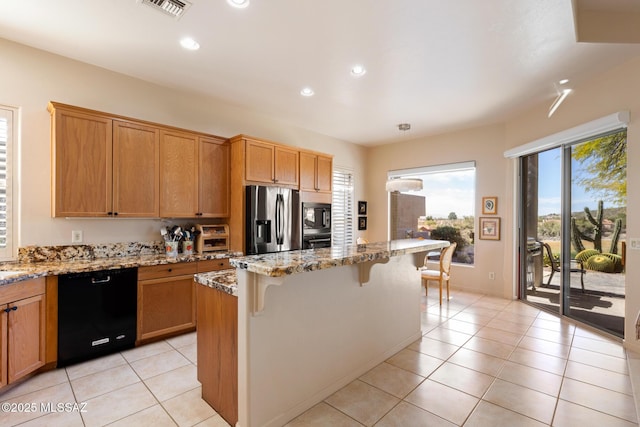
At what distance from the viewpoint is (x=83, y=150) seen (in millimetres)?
2869

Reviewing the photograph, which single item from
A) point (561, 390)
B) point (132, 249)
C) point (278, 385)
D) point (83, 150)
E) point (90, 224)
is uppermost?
point (83, 150)

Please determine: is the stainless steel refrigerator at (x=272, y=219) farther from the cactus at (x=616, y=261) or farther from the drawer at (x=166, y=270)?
the cactus at (x=616, y=261)

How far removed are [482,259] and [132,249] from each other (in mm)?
5258

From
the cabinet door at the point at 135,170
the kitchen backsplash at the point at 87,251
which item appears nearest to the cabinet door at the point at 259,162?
the cabinet door at the point at 135,170

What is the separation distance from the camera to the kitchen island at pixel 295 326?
1.69m

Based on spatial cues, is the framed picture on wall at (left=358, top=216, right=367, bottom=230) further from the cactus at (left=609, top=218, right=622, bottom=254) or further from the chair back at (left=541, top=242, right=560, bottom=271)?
the cactus at (left=609, top=218, right=622, bottom=254)

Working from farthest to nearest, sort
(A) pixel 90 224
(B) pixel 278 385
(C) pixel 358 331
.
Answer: (A) pixel 90 224 < (C) pixel 358 331 < (B) pixel 278 385

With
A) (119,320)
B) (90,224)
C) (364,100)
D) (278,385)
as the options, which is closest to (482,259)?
(364,100)

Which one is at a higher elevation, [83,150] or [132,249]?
[83,150]

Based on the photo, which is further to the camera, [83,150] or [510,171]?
[510,171]

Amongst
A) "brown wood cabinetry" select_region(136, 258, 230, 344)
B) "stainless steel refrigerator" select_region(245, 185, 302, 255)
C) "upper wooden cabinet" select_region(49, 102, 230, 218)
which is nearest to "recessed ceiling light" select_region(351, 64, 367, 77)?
"stainless steel refrigerator" select_region(245, 185, 302, 255)

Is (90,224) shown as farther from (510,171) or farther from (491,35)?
(510,171)

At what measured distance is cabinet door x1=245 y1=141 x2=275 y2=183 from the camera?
3.85m

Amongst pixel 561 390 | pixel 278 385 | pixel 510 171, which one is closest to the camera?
pixel 278 385
